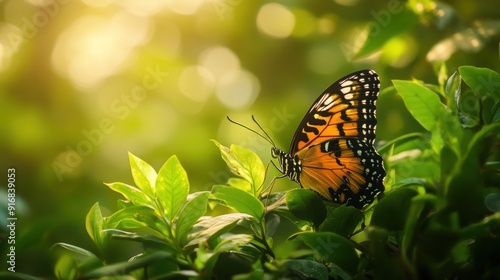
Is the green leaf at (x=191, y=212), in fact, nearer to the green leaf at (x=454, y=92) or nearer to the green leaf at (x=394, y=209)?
the green leaf at (x=394, y=209)

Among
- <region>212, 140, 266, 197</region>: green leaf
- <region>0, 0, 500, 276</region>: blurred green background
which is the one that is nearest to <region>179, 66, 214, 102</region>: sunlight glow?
<region>0, 0, 500, 276</region>: blurred green background

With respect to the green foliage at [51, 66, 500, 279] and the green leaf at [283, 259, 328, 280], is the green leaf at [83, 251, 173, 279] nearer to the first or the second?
the green foliage at [51, 66, 500, 279]

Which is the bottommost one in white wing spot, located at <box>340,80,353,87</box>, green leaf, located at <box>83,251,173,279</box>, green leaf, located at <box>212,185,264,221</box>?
green leaf, located at <box>83,251,173,279</box>

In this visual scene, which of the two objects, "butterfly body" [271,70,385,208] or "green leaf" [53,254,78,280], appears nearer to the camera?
"green leaf" [53,254,78,280]

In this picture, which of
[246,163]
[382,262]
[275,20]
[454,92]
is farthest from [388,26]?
[382,262]

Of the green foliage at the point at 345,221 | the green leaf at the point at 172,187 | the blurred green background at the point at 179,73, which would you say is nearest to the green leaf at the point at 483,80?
the green foliage at the point at 345,221

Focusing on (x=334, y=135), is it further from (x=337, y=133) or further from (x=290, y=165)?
(x=290, y=165)

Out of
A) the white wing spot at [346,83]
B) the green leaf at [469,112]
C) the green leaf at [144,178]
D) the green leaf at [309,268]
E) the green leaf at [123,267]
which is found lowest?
the green leaf at [309,268]
